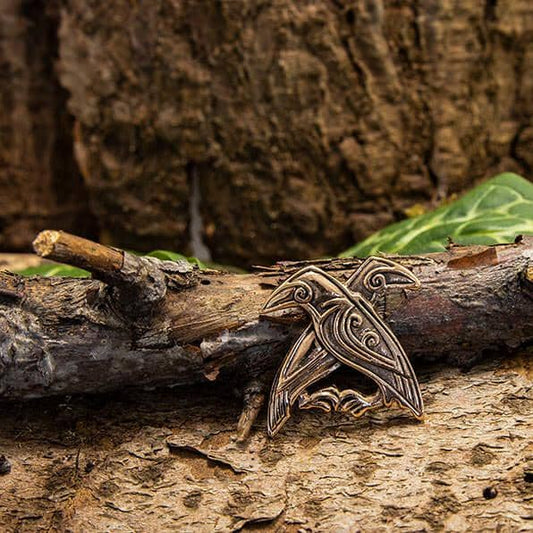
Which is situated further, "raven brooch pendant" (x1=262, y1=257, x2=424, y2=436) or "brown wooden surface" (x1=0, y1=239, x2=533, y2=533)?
"raven brooch pendant" (x1=262, y1=257, x2=424, y2=436)

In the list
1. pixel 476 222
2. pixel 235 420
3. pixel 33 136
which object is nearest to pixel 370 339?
pixel 235 420

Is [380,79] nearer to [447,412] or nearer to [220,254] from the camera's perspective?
[220,254]

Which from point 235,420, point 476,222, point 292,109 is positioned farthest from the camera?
point 292,109

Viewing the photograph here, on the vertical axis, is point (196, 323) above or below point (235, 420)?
above

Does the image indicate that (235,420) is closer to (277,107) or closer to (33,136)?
(277,107)

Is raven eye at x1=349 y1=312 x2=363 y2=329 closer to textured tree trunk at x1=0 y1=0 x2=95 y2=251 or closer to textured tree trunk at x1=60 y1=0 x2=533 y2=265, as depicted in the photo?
textured tree trunk at x1=60 y1=0 x2=533 y2=265

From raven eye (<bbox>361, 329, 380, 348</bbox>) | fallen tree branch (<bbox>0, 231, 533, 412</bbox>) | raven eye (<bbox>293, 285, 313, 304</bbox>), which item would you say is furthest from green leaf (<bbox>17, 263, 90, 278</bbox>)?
raven eye (<bbox>361, 329, 380, 348</bbox>)
